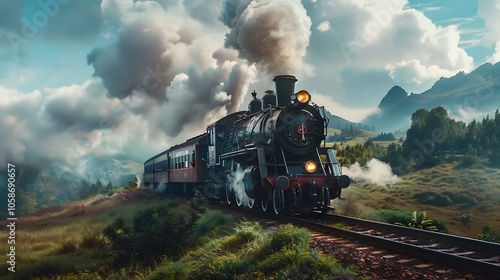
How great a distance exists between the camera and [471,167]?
40.9 m

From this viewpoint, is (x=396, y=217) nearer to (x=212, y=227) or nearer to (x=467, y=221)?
(x=212, y=227)

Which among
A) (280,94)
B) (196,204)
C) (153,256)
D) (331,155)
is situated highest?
(280,94)

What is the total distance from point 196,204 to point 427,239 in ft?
31.8

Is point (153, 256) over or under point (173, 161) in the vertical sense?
under

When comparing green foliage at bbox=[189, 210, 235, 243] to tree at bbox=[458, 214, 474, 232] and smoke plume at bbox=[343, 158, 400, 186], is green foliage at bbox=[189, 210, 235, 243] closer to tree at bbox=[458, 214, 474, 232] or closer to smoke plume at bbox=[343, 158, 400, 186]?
tree at bbox=[458, 214, 474, 232]

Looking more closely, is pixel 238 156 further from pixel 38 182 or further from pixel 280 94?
pixel 38 182

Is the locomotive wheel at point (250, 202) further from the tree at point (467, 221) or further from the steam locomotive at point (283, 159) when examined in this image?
the tree at point (467, 221)

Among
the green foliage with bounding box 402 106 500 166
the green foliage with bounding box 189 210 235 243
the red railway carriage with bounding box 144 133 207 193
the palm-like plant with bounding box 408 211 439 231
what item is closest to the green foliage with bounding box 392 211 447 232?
the palm-like plant with bounding box 408 211 439 231

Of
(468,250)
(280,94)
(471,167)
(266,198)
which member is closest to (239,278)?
(468,250)

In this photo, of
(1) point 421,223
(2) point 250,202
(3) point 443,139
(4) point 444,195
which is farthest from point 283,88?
(3) point 443,139

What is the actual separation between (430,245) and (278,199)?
5.24 m

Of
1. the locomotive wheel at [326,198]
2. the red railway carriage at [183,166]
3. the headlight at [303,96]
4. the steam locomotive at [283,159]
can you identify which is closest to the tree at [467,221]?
the steam locomotive at [283,159]

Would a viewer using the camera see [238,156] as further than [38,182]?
No

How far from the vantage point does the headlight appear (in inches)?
543
